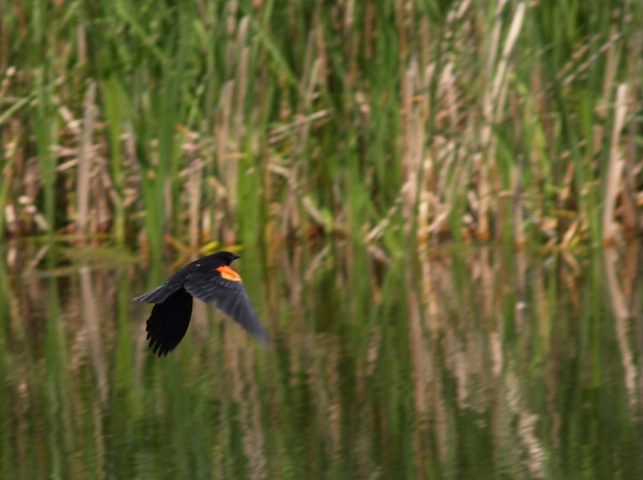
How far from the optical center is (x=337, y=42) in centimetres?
741

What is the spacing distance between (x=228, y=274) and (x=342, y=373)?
6.33ft

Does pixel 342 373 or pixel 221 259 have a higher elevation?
pixel 221 259

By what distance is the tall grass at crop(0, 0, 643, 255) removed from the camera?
7.05 m

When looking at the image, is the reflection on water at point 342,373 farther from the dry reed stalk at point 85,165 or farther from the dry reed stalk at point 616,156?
the dry reed stalk at point 616,156

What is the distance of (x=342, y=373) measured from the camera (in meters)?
5.37

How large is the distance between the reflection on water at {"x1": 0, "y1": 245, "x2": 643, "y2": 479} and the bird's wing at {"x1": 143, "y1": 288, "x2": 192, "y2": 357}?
61cm

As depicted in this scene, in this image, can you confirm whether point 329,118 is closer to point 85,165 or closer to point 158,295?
point 85,165

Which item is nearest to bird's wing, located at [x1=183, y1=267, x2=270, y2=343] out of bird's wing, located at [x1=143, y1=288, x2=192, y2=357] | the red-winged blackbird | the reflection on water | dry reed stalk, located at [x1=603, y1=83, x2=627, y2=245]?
the red-winged blackbird

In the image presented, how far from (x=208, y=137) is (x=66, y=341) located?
1.74 meters

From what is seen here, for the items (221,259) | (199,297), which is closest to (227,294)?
(199,297)

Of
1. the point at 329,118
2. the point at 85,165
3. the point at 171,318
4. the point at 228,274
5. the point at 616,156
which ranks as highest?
the point at 329,118

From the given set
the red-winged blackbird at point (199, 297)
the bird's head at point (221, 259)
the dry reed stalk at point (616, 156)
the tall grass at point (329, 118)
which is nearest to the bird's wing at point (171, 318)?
the red-winged blackbird at point (199, 297)

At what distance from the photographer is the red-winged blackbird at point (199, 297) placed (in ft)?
10.6

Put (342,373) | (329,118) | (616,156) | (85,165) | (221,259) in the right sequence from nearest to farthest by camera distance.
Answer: (221,259), (342,373), (616,156), (85,165), (329,118)
